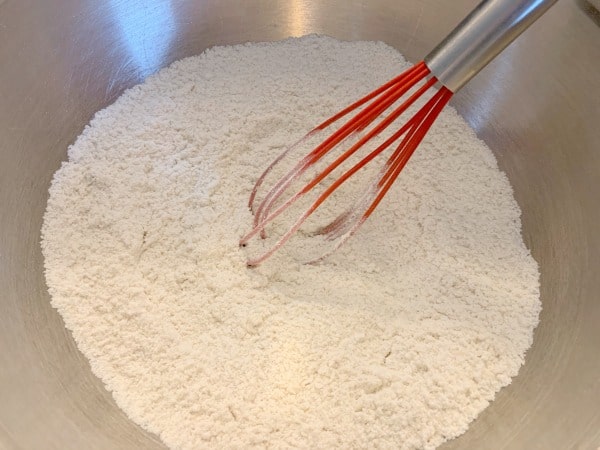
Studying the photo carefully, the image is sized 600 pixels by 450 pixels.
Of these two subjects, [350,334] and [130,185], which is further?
[130,185]

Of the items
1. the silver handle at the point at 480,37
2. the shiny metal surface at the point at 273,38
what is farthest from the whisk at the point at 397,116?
the shiny metal surface at the point at 273,38

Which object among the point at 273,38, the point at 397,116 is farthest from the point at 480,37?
the point at 273,38

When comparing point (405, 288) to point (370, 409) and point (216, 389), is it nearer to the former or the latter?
point (370, 409)

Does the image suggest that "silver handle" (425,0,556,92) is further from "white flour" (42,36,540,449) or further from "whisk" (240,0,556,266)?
"white flour" (42,36,540,449)

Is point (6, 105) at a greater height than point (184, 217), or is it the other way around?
point (6, 105)

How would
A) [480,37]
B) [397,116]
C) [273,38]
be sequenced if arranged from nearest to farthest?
[480,37] < [397,116] < [273,38]

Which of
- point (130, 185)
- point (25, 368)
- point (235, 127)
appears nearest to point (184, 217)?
point (130, 185)

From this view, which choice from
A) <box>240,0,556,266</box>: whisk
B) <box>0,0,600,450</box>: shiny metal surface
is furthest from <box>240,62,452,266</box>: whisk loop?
<box>0,0,600,450</box>: shiny metal surface

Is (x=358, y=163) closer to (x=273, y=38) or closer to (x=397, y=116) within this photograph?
(x=397, y=116)
